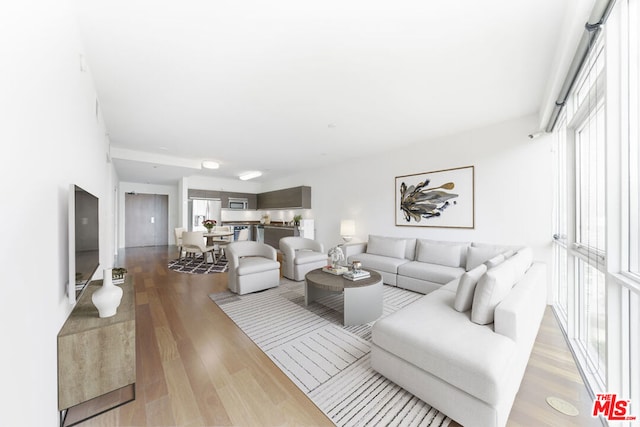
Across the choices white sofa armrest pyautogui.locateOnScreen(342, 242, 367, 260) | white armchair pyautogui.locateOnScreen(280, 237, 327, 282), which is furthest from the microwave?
white sofa armrest pyautogui.locateOnScreen(342, 242, 367, 260)

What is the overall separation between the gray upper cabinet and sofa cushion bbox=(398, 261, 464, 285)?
373cm

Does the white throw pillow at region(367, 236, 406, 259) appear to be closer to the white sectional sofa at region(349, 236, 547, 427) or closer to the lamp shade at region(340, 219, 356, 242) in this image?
the lamp shade at region(340, 219, 356, 242)

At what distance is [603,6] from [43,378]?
11.6ft

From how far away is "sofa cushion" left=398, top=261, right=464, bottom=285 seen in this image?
3449 mm

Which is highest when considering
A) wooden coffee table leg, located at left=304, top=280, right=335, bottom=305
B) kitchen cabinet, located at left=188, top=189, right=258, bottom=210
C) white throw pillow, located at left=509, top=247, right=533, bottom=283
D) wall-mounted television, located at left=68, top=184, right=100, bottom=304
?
kitchen cabinet, located at left=188, top=189, right=258, bottom=210

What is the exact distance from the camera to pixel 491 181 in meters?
3.71

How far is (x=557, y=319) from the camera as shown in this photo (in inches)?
110

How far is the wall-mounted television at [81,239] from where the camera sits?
1.42 meters

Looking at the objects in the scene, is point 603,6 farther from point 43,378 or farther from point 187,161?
point 187,161

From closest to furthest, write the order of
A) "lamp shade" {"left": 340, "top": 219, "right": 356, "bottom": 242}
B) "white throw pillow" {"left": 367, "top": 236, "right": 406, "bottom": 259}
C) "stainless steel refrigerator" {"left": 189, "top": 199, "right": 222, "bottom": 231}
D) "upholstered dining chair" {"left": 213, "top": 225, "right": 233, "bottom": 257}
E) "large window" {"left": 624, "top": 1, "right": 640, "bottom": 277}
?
"large window" {"left": 624, "top": 1, "right": 640, "bottom": 277} < "white throw pillow" {"left": 367, "top": 236, "right": 406, "bottom": 259} < "lamp shade" {"left": 340, "top": 219, "right": 356, "bottom": 242} < "upholstered dining chair" {"left": 213, "top": 225, "right": 233, "bottom": 257} < "stainless steel refrigerator" {"left": 189, "top": 199, "right": 222, "bottom": 231}

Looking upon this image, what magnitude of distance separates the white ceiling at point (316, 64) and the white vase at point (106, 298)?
1.81 meters

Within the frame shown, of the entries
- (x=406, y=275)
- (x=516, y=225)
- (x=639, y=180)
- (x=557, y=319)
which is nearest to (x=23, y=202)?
(x=639, y=180)

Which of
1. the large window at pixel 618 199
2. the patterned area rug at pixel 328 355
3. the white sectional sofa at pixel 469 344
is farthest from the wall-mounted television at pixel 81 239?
the large window at pixel 618 199

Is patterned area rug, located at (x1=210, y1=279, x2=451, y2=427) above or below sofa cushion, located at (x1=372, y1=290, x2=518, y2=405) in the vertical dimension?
below
